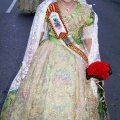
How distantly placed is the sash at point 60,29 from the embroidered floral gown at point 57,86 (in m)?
0.04

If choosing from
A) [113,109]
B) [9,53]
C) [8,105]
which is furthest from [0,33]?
[8,105]

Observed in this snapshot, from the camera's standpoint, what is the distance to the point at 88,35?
3.72 meters

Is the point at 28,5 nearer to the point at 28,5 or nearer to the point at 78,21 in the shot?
the point at 28,5

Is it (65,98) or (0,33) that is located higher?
(65,98)

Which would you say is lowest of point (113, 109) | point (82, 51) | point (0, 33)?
point (0, 33)

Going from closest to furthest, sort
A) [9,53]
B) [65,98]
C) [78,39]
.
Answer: [65,98]
[78,39]
[9,53]

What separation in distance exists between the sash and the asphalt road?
5.52 feet

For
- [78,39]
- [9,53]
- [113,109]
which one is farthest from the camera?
[9,53]

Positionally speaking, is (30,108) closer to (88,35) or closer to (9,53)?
(88,35)

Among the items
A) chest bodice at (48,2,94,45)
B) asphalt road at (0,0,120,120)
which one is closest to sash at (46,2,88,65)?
chest bodice at (48,2,94,45)

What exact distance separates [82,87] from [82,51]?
1.22 feet

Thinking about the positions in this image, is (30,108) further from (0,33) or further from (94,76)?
(0,33)

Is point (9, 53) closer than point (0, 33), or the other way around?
point (9, 53)

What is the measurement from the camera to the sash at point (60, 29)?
3607 mm
